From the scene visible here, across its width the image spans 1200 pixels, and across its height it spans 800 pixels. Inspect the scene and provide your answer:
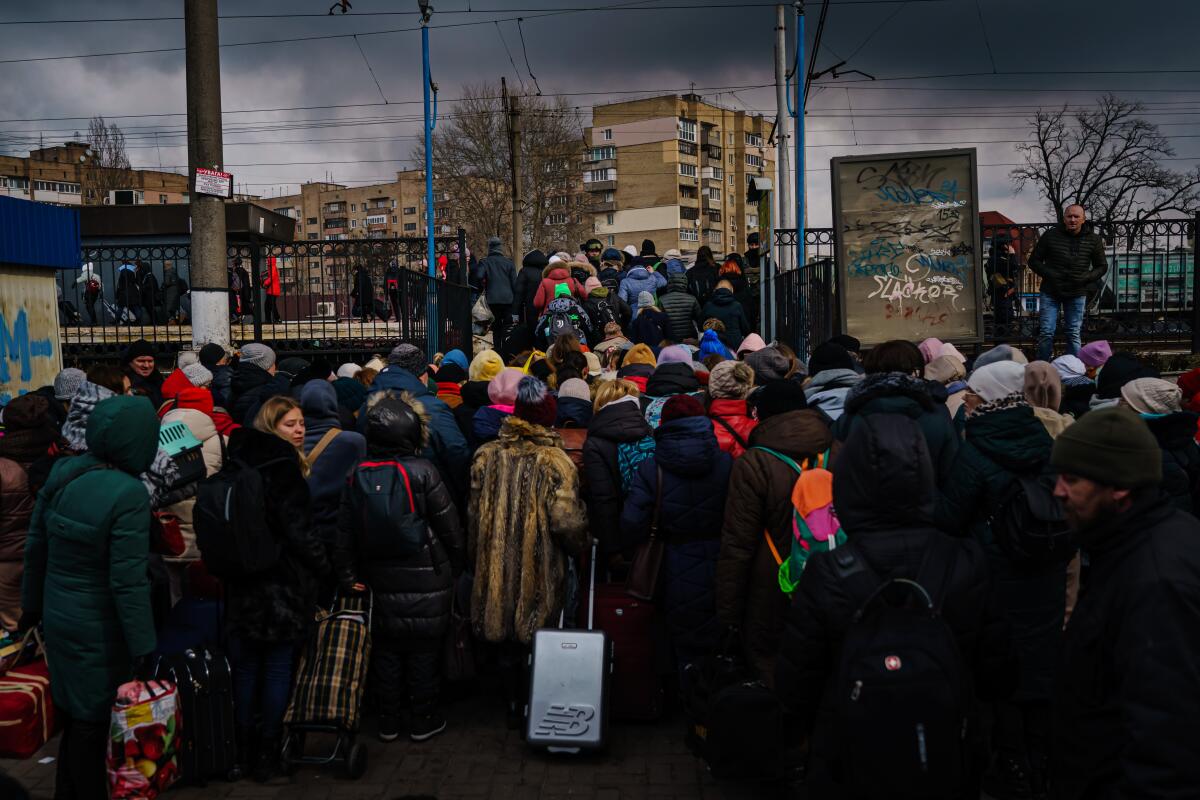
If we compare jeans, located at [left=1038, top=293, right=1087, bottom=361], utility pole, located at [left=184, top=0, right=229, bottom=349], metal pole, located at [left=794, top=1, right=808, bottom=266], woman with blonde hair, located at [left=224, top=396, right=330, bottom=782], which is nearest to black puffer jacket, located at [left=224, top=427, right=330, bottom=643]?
woman with blonde hair, located at [left=224, top=396, right=330, bottom=782]

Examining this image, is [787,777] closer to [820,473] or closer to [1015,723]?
[1015,723]

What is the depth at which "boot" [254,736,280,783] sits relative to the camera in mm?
4949

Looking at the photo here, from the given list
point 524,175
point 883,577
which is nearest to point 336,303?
point 883,577

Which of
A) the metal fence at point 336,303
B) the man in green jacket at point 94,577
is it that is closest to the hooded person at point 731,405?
the man in green jacket at point 94,577

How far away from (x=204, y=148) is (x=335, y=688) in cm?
688

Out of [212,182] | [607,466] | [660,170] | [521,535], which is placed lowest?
[521,535]

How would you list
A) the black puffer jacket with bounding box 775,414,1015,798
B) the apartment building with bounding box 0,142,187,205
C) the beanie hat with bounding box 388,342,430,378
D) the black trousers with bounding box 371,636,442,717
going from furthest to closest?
the apartment building with bounding box 0,142,187,205, the beanie hat with bounding box 388,342,430,378, the black trousers with bounding box 371,636,442,717, the black puffer jacket with bounding box 775,414,1015,798

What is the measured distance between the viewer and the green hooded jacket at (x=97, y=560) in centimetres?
428

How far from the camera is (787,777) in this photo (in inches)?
182

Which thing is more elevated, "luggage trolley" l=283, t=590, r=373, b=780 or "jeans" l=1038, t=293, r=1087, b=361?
"jeans" l=1038, t=293, r=1087, b=361

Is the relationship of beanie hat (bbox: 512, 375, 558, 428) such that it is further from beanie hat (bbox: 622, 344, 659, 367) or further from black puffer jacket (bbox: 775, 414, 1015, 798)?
beanie hat (bbox: 622, 344, 659, 367)

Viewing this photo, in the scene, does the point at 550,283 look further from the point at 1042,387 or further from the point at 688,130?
the point at 688,130

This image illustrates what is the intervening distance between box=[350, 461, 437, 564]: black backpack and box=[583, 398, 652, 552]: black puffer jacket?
958 mm

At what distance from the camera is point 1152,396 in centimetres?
511
